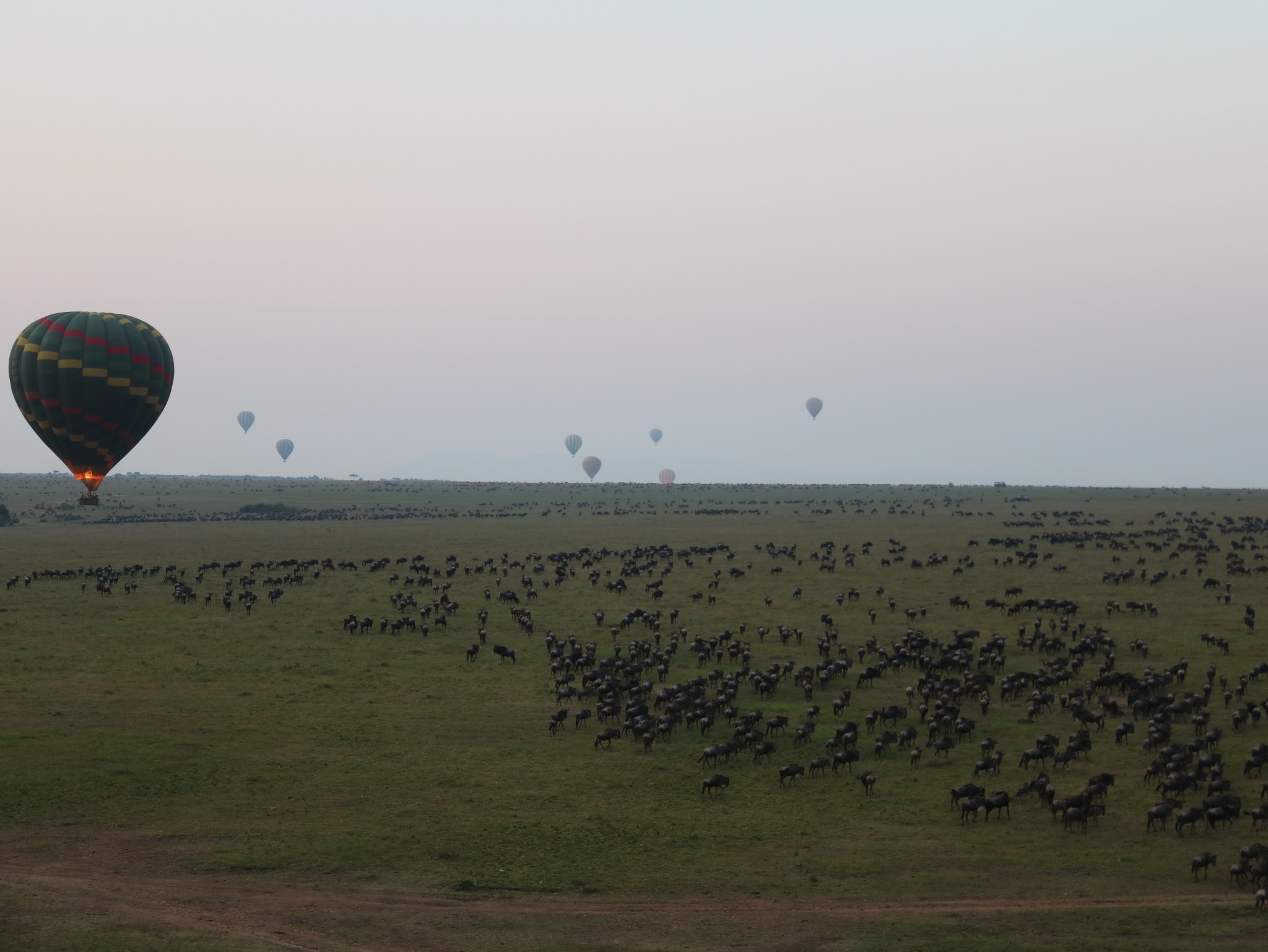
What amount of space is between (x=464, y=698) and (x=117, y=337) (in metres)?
34.4

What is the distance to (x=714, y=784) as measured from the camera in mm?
28609

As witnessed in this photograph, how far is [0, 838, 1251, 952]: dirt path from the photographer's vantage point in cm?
2072

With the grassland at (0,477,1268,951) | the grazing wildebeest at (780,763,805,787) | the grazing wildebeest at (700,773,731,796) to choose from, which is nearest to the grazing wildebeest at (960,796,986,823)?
the grassland at (0,477,1268,951)

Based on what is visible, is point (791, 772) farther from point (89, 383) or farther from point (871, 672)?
point (89, 383)

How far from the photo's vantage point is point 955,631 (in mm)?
47250

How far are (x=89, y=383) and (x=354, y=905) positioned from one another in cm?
4626

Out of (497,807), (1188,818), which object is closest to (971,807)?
(1188,818)

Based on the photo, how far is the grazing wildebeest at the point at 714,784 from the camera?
93.7ft

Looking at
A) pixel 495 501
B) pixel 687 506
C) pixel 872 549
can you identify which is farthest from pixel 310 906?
pixel 495 501

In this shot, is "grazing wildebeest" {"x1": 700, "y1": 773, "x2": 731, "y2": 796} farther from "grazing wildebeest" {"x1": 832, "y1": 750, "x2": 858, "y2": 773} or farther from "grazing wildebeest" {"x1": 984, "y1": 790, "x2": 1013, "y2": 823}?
"grazing wildebeest" {"x1": 984, "y1": 790, "x2": 1013, "y2": 823}

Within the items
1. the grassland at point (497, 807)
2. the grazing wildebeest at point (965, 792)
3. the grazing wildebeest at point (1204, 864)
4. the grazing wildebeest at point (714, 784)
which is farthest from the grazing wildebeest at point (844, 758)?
the grazing wildebeest at point (1204, 864)

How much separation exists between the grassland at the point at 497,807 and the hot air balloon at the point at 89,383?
8.56m

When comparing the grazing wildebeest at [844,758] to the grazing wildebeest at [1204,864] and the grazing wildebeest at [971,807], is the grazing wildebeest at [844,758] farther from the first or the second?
the grazing wildebeest at [1204,864]

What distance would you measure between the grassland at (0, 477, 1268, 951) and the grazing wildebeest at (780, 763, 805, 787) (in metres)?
0.34
